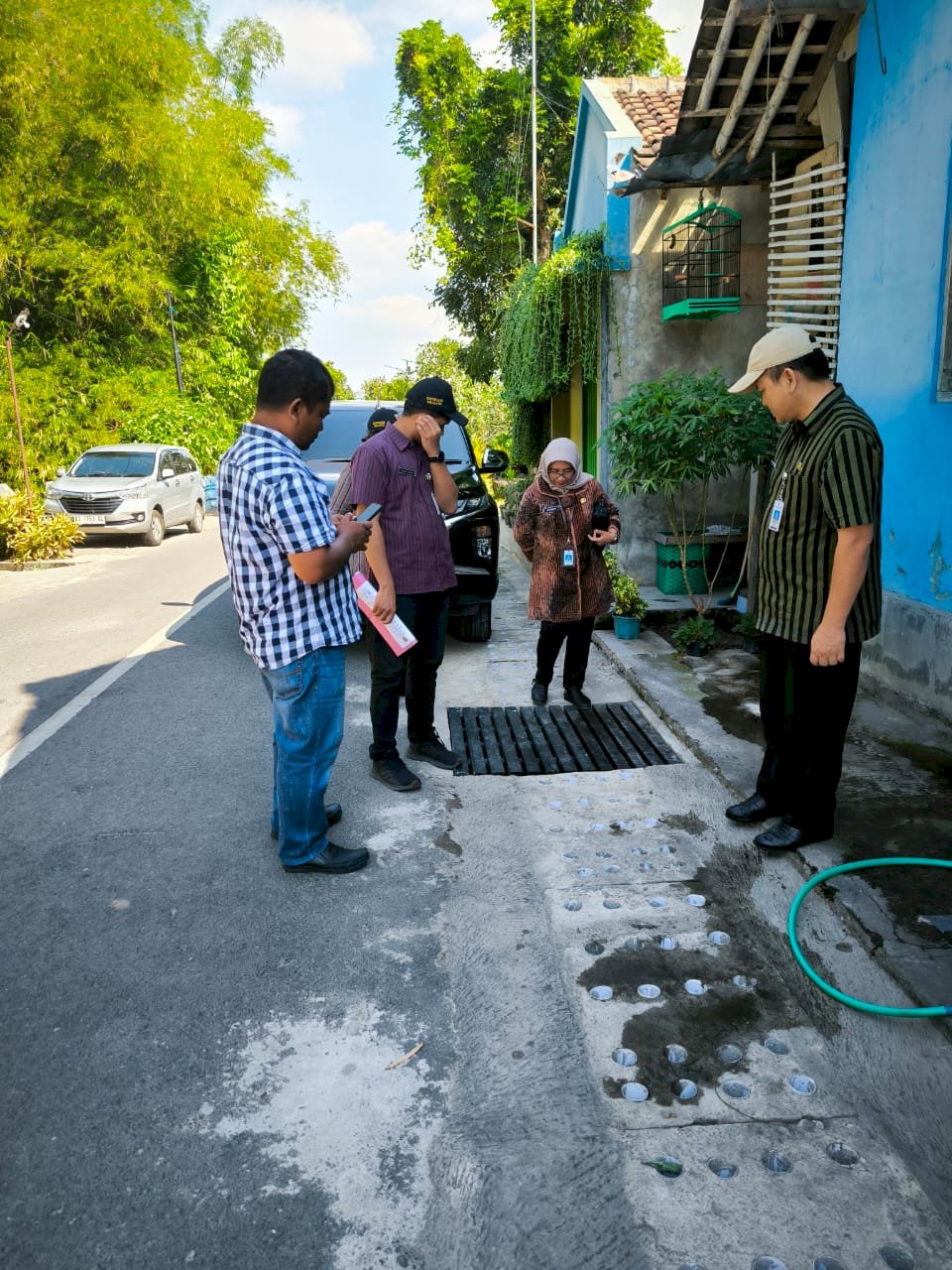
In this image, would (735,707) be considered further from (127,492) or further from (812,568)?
(127,492)

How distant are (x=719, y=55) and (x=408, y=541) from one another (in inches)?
176

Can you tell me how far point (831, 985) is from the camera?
2934 millimetres

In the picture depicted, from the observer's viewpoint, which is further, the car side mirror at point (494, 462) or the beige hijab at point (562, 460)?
the car side mirror at point (494, 462)

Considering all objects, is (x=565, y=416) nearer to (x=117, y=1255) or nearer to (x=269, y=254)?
(x=117, y=1255)

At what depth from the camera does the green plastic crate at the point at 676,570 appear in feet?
29.0

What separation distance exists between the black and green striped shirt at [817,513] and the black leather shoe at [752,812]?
836 mm

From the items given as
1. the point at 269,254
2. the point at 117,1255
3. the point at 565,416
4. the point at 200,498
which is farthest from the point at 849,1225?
the point at 269,254

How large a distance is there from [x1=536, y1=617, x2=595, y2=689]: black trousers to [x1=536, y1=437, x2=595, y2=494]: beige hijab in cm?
88

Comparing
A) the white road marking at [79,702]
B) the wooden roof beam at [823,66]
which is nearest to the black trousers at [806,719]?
the white road marking at [79,702]

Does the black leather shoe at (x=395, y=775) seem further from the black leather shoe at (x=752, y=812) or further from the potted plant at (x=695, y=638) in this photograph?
the potted plant at (x=695, y=638)

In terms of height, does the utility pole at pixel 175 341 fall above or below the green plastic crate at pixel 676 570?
above

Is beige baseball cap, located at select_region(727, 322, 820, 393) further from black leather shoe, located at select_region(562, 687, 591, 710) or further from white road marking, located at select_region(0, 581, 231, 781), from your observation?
white road marking, located at select_region(0, 581, 231, 781)

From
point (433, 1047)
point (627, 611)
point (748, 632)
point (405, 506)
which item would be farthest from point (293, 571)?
point (748, 632)

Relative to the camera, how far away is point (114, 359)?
24156 millimetres
